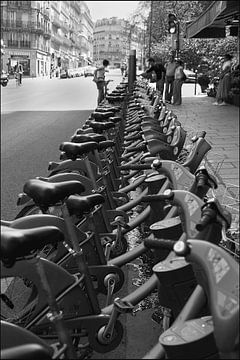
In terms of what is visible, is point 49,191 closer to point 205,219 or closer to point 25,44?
point 205,219

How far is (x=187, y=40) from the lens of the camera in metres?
32.2

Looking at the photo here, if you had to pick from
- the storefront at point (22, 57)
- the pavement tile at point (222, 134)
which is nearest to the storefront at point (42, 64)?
the storefront at point (22, 57)

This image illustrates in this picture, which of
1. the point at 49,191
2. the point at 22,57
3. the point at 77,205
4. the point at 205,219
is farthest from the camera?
the point at 22,57

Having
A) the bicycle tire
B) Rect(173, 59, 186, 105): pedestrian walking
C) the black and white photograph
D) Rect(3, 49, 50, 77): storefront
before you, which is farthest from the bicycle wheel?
Rect(3, 49, 50, 77): storefront

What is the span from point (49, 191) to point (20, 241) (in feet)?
1.96

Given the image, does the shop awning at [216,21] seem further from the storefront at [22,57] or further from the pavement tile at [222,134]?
the storefront at [22,57]

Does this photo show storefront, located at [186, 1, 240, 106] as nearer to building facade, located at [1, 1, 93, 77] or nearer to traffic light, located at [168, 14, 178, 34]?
traffic light, located at [168, 14, 178, 34]

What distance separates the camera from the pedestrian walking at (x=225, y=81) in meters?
17.2

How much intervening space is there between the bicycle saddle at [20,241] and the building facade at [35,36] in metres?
72.6

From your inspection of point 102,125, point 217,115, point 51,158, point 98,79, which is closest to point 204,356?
point 102,125

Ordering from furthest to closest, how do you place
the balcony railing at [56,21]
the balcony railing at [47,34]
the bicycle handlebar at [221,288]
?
1. the balcony railing at [56,21]
2. the balcony railing at [47,34]
3. the bicycle handlebar at [221,288]

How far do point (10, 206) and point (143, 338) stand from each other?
15.4 feet

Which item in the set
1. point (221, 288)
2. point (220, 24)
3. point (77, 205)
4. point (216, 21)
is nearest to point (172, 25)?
point (216, 21)

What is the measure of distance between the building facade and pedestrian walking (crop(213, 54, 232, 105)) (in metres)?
57.1
